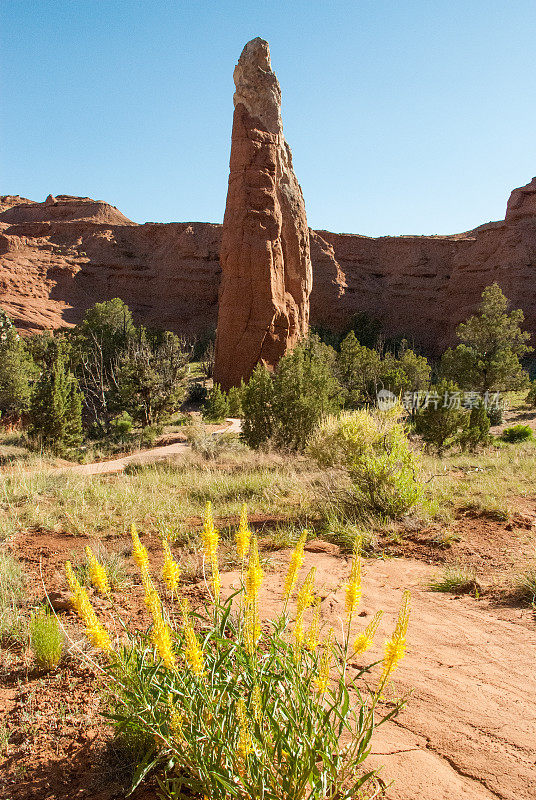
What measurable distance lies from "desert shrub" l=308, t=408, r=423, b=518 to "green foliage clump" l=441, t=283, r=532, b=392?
17.8 metres

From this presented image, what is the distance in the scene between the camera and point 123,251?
48.9m

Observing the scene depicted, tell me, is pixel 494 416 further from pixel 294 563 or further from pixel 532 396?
pixel 294 563

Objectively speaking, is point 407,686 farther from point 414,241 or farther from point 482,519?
point 414,241

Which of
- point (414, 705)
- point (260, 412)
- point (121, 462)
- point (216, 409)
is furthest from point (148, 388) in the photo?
point (414, 705)

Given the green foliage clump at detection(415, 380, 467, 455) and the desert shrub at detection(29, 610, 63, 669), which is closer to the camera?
the desert shrub at detection(29, 610, 63, 669)

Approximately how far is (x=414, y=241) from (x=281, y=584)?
170 ft

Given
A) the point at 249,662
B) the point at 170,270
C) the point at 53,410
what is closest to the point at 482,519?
the point at 249,662

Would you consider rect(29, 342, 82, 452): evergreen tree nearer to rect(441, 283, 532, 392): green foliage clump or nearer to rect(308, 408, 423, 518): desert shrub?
rect(308, 408, 423, 518): desert shrub

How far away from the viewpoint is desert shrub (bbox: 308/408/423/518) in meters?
5.04

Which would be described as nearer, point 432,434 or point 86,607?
point 86,607

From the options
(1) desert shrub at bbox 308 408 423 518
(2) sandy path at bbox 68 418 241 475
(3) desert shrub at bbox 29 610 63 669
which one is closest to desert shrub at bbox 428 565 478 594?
(1) desert shrub at bbox 308 408 423 518

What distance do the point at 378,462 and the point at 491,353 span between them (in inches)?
804

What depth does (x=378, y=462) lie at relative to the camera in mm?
5223

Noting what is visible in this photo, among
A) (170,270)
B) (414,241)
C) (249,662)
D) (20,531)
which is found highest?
(414,241)
